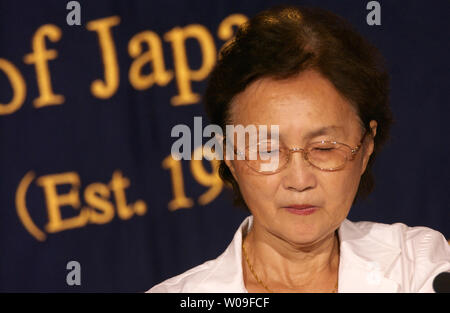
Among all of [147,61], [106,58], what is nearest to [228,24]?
[147,61]

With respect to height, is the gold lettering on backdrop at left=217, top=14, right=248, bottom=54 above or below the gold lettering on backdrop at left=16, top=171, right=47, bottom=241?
above

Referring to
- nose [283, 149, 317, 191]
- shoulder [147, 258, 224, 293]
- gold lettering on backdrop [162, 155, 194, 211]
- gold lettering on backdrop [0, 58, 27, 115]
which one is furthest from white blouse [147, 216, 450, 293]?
gold lettering on backdrop [0, 58, 27, 115]

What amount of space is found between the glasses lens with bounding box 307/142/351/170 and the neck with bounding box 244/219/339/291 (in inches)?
7.9

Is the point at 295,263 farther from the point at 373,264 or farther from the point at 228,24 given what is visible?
the point at 228,24

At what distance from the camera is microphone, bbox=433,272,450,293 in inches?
44.2

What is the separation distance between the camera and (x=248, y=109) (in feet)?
4.32

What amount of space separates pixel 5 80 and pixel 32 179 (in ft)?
1.17

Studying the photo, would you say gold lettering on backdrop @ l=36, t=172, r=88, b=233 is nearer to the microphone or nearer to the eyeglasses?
the eyeglasses

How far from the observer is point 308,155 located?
1250 millimetres

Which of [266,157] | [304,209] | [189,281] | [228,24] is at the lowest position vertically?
[189,281]

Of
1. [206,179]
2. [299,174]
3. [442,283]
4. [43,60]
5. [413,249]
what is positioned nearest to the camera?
[442,283]

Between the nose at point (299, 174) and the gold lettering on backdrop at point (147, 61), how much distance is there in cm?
119

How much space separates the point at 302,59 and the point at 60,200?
1313 millimetres

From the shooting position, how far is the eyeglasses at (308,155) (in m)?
1.25
